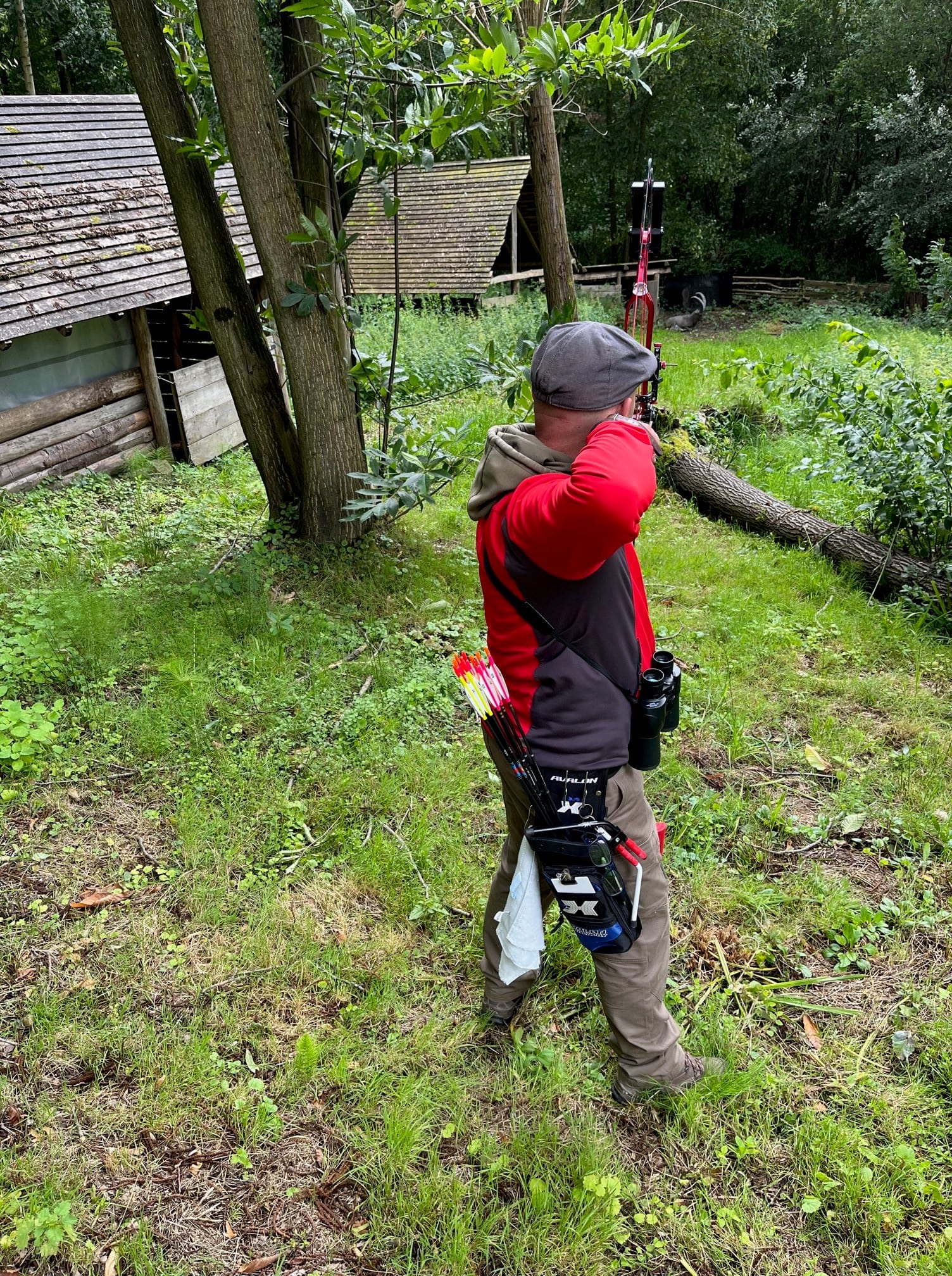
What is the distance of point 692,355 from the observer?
15164 mm

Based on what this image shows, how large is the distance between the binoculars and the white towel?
15.3 inches

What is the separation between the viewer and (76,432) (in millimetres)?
8008

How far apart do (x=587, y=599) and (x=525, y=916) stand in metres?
0.89

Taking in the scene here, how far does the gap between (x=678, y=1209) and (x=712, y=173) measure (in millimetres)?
27211

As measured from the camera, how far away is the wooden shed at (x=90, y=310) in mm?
7422

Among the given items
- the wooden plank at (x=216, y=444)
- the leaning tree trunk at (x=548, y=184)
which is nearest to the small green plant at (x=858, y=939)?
the leaning tree trunk at (x=548, y=184)

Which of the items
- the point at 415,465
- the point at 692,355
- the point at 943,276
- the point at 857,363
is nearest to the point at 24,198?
the point at 415,465

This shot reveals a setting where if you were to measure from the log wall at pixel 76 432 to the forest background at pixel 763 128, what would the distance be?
1579 cm

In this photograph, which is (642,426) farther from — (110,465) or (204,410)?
(204,410)

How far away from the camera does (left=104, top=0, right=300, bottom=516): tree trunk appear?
4.74m

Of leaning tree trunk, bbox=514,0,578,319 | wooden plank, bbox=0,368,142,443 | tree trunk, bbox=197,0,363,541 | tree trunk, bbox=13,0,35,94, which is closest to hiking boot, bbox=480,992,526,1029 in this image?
tree trunk, bbox=197,0,363,541

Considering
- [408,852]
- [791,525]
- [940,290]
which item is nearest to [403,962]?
[408,852]

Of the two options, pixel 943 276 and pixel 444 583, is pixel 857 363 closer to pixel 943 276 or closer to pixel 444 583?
pixel 444 583

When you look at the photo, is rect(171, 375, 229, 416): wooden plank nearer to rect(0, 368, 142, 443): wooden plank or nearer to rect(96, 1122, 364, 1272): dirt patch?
rect(0, 368, 142, 443): wooden plank
